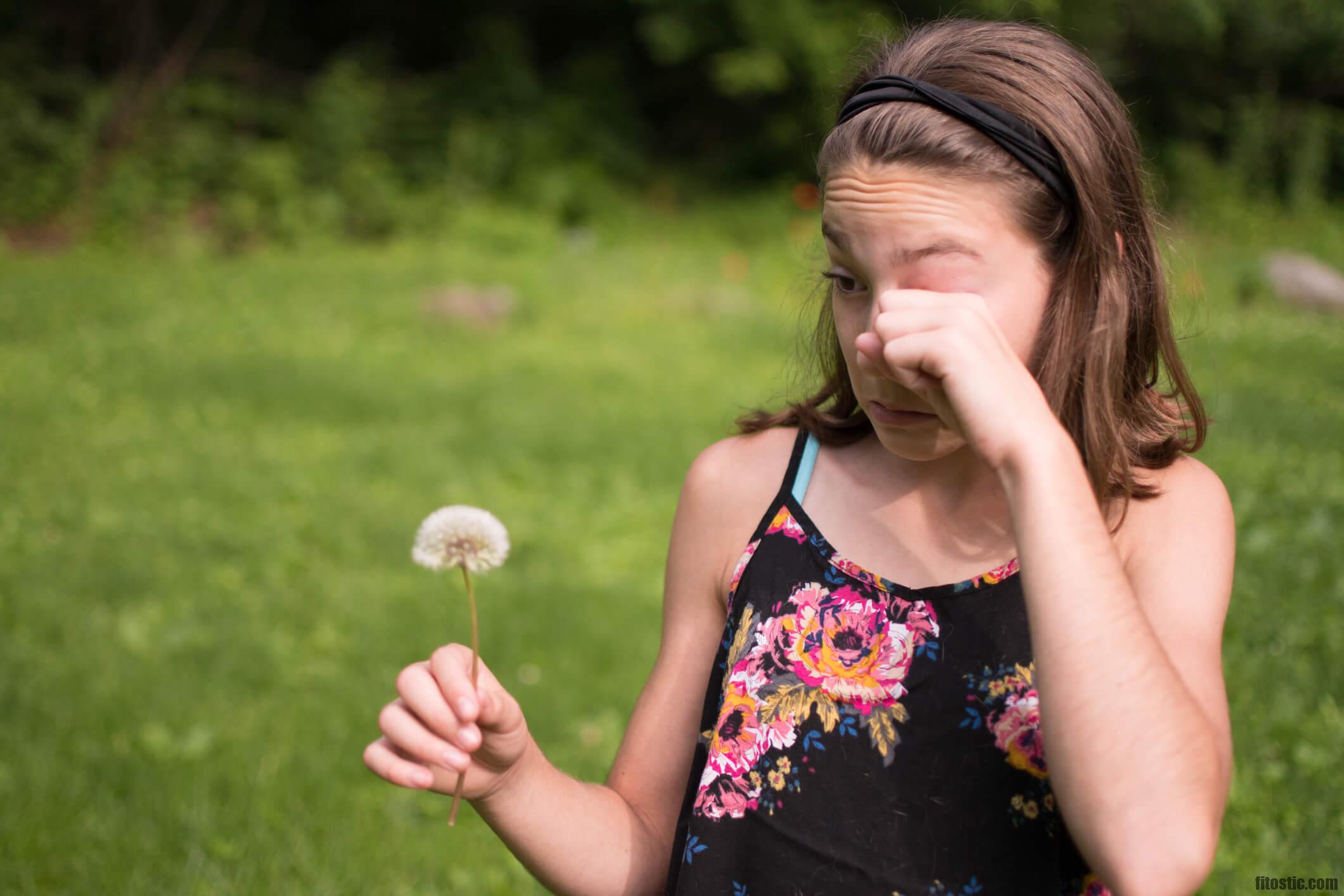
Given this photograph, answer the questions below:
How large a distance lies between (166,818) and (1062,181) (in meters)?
3.11

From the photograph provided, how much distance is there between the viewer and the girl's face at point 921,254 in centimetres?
130

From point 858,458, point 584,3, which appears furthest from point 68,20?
point 858,458

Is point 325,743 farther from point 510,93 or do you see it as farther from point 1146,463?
point 510,93

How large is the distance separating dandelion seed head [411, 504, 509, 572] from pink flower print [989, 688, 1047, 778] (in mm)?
626

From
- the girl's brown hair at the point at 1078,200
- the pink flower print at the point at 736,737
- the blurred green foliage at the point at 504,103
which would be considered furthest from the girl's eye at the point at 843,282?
the blurred green foliage at the point at 504,103

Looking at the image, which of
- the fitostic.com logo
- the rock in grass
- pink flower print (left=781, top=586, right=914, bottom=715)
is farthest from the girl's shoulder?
the rock in grass

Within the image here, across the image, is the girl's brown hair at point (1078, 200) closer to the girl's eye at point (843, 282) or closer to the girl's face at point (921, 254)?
the girl's face at point (921, 254)

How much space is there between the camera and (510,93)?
17.2 metres

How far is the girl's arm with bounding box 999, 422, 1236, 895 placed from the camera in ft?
3.52

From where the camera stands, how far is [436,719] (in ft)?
3.91

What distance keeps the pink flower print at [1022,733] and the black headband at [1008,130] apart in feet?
1.98

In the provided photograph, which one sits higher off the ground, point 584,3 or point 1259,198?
point 584,3

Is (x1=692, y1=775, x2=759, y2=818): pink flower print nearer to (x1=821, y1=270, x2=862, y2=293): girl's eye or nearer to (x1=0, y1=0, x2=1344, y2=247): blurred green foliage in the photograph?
(x1=821, y1=270, x2=862, y2=293): girl's eye

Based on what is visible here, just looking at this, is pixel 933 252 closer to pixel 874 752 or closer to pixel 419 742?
pixel 874 752
